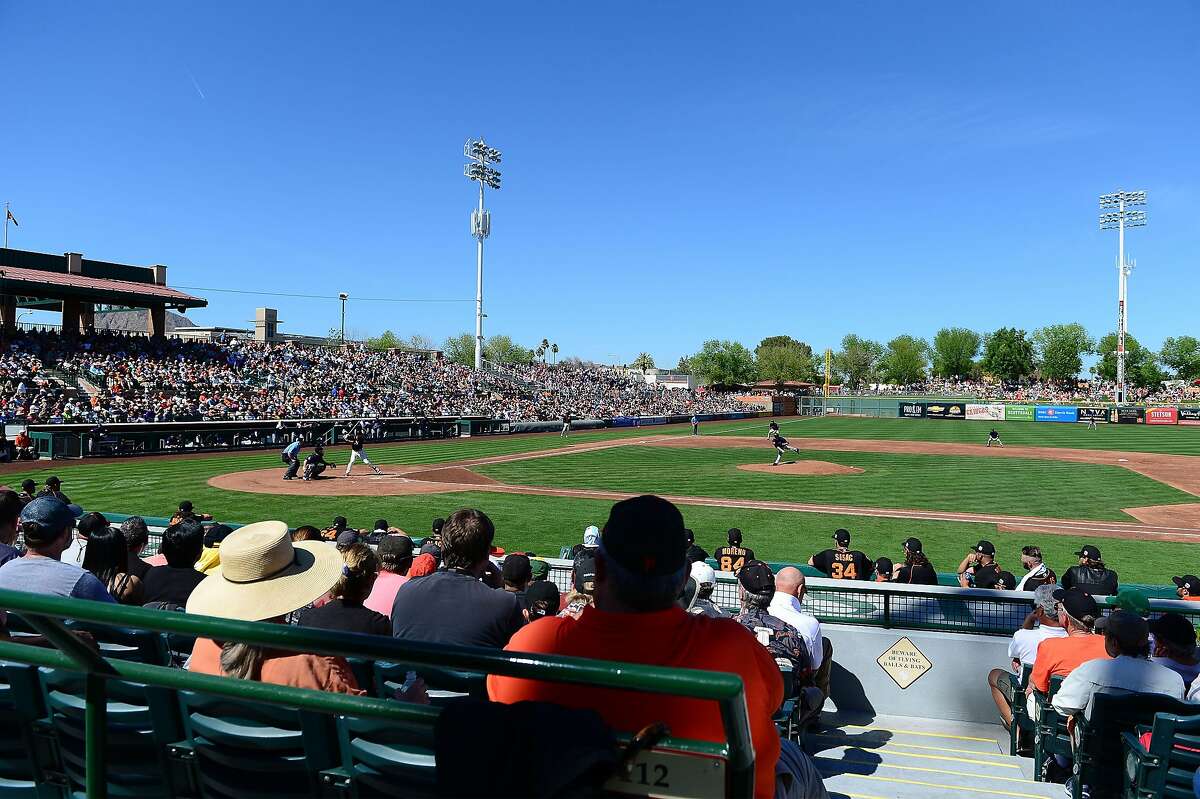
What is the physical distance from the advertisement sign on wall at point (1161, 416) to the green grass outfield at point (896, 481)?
42436 millimetres

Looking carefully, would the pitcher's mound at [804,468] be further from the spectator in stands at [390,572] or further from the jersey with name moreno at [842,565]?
the spectator in stands at [390,572]

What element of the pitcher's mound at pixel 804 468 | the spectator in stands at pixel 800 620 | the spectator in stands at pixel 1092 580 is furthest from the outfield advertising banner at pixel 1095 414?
the spectator in stands at pixel 800 620

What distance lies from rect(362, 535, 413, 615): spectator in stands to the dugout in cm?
3954

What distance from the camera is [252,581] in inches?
140

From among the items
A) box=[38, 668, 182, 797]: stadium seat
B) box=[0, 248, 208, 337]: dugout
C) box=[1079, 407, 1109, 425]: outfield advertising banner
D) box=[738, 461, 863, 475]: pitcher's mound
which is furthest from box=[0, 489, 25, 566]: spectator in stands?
box=[1079, 407, 1109, 425]: outfield advertising banner

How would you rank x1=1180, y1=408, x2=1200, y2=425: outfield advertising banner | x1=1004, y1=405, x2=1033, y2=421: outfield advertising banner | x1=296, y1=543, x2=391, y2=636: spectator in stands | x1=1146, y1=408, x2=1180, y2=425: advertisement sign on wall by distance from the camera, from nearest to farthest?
→ x1=296, y1=543, x2=391, y2=636: spectator in stands
x1=1146, y1=408, x2=1180, y2=425: advertisement sign on wall
x1=1180, y1=408, x2=1200, y2=425: outfield advertising banner
x1=1004, y1=405, x2=1033, y2=421: outfield advertising banner

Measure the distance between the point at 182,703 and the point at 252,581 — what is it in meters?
1.35

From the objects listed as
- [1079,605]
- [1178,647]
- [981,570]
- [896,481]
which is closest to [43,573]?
[1178,647]

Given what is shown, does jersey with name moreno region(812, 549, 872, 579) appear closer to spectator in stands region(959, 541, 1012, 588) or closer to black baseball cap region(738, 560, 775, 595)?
spectator in stands region(959, 541, 1012, 588)

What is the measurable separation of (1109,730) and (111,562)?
6.87m

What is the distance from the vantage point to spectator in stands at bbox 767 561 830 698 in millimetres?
5551

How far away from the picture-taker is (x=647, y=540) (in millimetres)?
2158

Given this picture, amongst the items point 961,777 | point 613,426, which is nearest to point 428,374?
point 613,426

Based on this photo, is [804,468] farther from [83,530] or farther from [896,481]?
[83,530]
